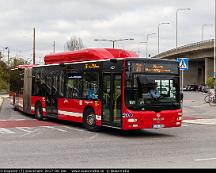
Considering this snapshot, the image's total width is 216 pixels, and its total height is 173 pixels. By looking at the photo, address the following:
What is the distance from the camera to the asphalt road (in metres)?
9.83

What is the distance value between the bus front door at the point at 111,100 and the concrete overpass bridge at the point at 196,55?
56.7m

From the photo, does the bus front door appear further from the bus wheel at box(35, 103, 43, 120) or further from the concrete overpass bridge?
the concrete overpass bridge

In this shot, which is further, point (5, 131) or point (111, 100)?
point (5, 131)

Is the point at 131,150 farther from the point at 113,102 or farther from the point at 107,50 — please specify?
the point at 107,50

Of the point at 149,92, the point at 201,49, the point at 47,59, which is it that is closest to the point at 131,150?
the point at 149,92

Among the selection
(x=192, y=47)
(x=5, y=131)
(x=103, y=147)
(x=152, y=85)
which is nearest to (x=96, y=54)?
(x=152, y=85)

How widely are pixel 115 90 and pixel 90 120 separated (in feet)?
6.81

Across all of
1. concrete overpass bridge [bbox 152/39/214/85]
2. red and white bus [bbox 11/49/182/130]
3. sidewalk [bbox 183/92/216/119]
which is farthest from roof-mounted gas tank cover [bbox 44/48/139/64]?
concrete overpass bridge [bbox 152/39/214/85]

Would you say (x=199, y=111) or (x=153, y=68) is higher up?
(x=153, y=68)

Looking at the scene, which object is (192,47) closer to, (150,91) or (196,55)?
(196,55)

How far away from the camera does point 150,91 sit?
15.1 m

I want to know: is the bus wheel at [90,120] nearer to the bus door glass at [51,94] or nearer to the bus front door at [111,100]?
the bus front door at [111,100]

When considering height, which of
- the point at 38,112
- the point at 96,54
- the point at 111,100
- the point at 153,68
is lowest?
the point at 38,112

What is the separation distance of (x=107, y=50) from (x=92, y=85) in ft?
5.61
